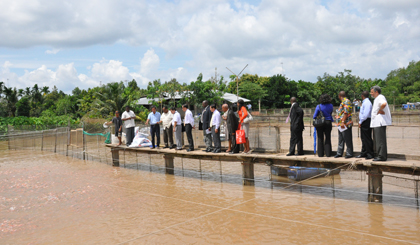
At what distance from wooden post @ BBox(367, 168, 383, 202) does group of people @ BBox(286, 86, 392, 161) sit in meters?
0.34

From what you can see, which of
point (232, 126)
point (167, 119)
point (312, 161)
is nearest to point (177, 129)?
point (167, 119)

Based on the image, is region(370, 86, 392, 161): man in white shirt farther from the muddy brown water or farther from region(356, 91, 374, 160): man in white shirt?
the muddy brown water

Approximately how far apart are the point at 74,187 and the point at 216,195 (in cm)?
499

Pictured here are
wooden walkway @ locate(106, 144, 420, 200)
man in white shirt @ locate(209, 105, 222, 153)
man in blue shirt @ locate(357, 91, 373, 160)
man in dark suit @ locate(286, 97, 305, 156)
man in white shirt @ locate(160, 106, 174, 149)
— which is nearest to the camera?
wooden walkway @ locate(106, 144, 420, 200)

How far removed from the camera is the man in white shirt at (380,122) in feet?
24.5

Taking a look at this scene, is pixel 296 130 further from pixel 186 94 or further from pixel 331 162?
pixel 186 94

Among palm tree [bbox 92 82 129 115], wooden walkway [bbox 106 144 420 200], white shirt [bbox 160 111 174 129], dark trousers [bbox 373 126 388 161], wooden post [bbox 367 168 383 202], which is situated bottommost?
wooden post [bbox 367 168 383 202]

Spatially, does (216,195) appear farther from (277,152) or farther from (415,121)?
(415,121)

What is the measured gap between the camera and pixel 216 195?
32.5ft

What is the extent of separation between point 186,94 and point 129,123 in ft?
76.4

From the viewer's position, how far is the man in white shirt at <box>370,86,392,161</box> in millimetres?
7457

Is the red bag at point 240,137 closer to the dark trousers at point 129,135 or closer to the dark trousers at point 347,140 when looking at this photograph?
the dark trousers at point 347,140

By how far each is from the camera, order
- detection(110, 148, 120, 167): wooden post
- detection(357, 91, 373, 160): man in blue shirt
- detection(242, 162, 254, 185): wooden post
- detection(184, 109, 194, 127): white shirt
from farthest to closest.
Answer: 1. detection(110, 148, 120, 167): wooden post
2. detection(184, 109, 194, 127): white shirt
3. detection(242, 162, 254, 185): wooden post
4. detection(357, 91, 373, 160): man in blue shirt

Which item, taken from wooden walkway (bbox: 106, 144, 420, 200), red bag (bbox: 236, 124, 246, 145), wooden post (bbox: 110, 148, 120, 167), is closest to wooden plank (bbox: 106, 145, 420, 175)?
wooden walkway (bbox: 106, 144, 420, 200)
